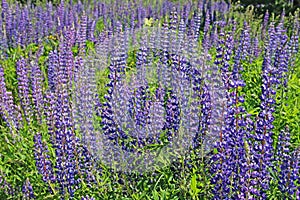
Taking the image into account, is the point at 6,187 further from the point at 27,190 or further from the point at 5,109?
the point at 5,109

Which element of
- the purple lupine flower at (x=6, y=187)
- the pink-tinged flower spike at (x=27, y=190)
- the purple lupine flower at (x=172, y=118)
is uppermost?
the purple lupine flower at (x=172, y=118)

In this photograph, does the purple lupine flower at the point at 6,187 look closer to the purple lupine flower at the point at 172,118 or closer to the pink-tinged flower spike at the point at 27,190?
the pink-tinged flower spike at the point at 27,190

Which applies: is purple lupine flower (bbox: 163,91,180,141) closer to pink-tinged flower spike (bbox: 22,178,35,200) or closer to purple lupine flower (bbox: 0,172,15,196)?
pink-tinged flower spike (bbox: 22,178,35,200)

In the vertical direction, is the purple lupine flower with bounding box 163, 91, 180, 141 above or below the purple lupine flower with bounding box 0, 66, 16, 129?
above

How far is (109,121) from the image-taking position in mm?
3369

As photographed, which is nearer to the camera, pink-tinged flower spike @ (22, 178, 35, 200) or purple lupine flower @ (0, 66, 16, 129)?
pink-tinged flower spike @ (22, 178, 35, 200)

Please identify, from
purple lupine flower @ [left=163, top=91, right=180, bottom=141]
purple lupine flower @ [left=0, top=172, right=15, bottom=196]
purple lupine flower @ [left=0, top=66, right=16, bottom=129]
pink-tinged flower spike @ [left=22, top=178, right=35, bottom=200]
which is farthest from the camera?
purple lupine flower @ [left=0, top=66, right=16, bottom=129]

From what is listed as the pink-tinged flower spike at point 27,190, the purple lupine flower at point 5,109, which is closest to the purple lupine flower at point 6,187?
the pink-tinged flower spike at point 27,190

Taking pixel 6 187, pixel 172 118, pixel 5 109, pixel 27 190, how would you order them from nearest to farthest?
pixel 27 190
pixel 172 118
pixel 6 187
pixel 5 109

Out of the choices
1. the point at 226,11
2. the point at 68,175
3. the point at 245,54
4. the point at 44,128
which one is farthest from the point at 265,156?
the point at 226,11

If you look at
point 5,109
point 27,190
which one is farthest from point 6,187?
point 5,109

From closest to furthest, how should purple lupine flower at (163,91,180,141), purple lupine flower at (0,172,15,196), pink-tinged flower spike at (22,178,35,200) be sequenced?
pink-tinged flower spike at (22,178,35,200) → purple lupine flower at (163,91,180,141) → purple lupine flower at (0,172,15,196)

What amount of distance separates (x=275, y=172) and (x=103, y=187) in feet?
4.21

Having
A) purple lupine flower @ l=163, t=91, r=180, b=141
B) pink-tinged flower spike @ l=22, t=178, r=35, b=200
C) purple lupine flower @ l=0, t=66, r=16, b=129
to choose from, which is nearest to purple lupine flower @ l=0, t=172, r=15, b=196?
pink-tinged flower spike @ l=22, t=178, r=35, b=200
